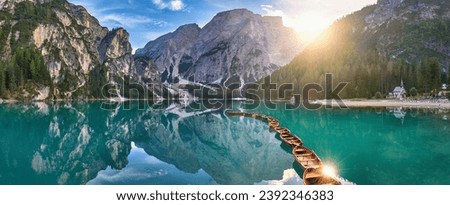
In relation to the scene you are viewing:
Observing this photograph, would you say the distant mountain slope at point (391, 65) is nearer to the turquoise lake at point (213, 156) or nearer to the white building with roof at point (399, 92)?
the white building with roof at point (399, 92)

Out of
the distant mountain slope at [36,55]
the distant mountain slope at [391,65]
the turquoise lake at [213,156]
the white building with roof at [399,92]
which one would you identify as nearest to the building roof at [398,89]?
the white building with roof at [399,92]

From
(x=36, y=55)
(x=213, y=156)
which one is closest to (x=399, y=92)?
(x=213, y=156)

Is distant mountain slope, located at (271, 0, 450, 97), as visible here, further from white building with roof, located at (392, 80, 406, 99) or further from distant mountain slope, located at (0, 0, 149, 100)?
distant mountain slope, located at (0, 0, 149, 100)

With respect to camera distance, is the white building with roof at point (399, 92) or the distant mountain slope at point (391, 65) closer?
the white building with roof at point (399, 92)

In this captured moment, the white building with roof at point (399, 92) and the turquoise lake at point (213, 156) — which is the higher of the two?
the white building with roof at point (399, 92)

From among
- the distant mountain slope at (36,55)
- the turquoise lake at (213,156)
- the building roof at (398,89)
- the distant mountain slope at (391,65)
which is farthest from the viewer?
the distant mountain slope at (36,55)

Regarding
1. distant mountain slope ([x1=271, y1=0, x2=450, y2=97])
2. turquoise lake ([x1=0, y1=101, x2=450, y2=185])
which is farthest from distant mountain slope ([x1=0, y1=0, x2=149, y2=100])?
distant mountain slope ([x1=271, y1=0, x2=450, y2=97])

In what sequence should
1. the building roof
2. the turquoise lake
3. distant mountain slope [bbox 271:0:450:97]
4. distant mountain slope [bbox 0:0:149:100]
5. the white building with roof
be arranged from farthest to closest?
distant mountain slope [bbox 0:0:149:100] < distant mountain slope [bbox 271:0:450:97] < the building roof < the white building with roof < the turquoise lake

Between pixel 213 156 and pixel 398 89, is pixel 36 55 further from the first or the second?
pixel 213 156

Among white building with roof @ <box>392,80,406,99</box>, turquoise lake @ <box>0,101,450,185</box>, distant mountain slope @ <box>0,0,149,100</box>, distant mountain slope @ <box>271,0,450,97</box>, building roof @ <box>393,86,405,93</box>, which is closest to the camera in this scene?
turquoise lake @ <box>0,101,450,185</box>
